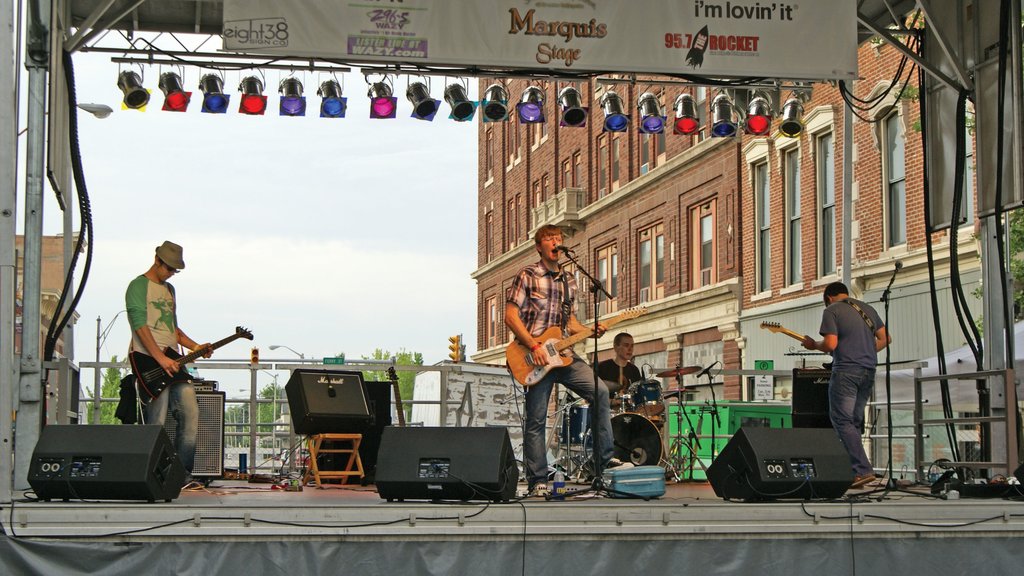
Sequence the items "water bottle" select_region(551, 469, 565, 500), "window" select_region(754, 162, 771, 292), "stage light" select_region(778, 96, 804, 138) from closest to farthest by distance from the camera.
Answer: "water bottle" select_region(551, 469, 565, 500) → "stage light" select_region(778, 96, 804, 138) → "window" select_region(754, 162, 771, 292)

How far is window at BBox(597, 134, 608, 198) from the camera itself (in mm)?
42969

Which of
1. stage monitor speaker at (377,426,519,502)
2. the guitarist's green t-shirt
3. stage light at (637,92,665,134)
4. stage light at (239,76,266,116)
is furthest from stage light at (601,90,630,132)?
stage monitor speaker at (377,426,519,502)

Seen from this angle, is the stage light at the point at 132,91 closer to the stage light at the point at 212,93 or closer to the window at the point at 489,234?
the stage light at the point at 212,93

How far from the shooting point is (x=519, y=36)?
415 inches

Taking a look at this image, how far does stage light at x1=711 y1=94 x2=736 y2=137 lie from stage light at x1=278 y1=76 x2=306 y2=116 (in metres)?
5.04

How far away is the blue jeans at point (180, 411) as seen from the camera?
9.97 m

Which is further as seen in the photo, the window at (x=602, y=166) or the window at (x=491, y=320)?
the window at (x=491, y=320)

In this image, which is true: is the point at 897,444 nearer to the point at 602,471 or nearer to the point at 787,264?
the point at 787,264

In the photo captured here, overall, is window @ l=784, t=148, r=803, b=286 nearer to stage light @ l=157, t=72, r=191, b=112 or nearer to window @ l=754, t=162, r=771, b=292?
window @ l=754, t=162, r=771, b=292

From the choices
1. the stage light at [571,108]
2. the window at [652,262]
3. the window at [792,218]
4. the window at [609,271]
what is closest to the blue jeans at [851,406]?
the stage light at [571,108]

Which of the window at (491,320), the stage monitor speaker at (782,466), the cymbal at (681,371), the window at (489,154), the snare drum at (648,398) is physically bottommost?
the stage monitor speaker at (782,466)

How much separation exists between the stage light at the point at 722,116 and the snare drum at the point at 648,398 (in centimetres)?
372

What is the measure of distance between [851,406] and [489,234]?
48.6m

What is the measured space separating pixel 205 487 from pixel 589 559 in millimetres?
4719
